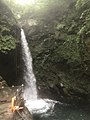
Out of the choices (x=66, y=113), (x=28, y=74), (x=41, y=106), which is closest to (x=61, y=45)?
(x=28, y=74)

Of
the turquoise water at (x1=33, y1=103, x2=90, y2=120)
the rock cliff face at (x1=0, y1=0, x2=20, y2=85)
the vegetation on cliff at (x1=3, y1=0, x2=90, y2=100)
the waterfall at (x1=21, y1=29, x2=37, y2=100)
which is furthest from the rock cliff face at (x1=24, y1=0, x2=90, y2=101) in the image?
the rock cliff face at (x1=0, y1=0, x2=20, y2=85)

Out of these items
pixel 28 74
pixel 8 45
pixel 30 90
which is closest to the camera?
pixel 8 45

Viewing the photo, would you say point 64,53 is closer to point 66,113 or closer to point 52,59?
point 52,59

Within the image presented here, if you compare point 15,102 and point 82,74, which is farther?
point 82,74

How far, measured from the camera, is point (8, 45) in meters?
16.2

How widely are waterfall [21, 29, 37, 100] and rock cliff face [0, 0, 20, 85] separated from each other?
950mm

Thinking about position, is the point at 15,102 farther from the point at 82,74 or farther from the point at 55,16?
the point at 55,16

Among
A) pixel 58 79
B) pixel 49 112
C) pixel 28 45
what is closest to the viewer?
pixel 49 112

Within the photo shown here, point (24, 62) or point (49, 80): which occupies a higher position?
point (24, 62)

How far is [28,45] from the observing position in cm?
1938

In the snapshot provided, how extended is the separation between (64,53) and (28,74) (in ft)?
11.8

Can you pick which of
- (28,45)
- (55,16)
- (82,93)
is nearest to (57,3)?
(55,16)

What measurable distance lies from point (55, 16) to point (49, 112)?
8.58 m

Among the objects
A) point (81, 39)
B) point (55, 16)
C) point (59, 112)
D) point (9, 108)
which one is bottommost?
point (59, 112)
